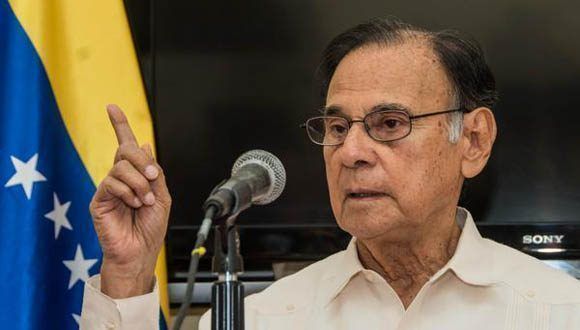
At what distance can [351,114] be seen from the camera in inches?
79.0

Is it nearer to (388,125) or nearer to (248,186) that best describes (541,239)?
(388,125)

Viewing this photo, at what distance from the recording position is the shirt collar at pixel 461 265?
202cm

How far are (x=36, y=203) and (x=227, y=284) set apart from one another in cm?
127

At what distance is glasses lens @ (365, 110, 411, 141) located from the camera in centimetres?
198

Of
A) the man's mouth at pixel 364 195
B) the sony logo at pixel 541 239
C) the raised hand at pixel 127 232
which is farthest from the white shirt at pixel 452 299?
the sony logo at pixel 541 239

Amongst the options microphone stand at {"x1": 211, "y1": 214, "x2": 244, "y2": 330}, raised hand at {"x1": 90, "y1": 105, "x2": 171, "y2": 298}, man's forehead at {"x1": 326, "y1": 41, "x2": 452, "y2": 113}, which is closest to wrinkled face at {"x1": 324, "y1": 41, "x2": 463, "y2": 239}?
man's forehead at {"x1": 326, "y1": 41, "x2": 452, "y2": 113}

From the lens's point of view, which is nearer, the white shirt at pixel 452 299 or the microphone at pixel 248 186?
the microphone at pixel 248 186

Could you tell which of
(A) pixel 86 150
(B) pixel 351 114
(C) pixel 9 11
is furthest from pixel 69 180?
(B) pixel 351 114

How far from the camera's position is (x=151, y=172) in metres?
1.75

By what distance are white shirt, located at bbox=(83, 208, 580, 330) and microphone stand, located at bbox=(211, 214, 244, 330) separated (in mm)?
610

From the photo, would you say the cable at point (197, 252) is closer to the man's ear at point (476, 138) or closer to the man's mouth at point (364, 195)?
the man's mouth at point (364, 195)

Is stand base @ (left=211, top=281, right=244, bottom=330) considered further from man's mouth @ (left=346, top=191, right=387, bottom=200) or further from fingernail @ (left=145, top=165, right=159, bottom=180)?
man's mouth @ (left=346, top=191, right=387, bottom=200)

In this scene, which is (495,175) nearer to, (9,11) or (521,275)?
(521,275)

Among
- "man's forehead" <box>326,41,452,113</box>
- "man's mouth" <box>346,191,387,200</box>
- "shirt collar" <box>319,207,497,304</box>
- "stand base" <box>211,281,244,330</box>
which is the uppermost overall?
"man's forehead" <box>326,41,452,113</box>
